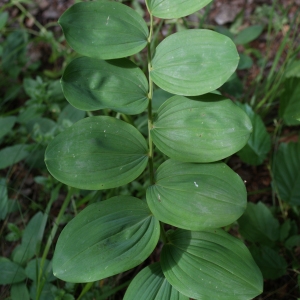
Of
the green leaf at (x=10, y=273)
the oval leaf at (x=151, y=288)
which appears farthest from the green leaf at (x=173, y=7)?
the green leaf at (x=10, y=273)

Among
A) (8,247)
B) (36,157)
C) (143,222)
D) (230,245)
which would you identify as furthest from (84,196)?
(230,245)

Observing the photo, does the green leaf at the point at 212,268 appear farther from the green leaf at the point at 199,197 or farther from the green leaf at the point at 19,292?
the green leaf at the point at 19,292

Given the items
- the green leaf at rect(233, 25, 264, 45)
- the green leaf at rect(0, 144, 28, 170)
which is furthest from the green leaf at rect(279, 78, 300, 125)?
the green leaf at rect(0, 144, 28, 170)

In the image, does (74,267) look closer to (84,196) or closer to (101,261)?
(101,261)

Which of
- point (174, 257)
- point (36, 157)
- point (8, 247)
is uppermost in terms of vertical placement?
point (174, 257)

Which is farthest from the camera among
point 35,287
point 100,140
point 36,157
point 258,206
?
point 36,157

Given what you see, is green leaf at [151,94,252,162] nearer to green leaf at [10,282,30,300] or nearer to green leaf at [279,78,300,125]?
green leaf at [279,78,300,125]

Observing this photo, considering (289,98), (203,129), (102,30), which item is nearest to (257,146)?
(289,98)

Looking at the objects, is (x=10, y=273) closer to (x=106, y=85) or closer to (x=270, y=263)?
(x=106, y=85)
